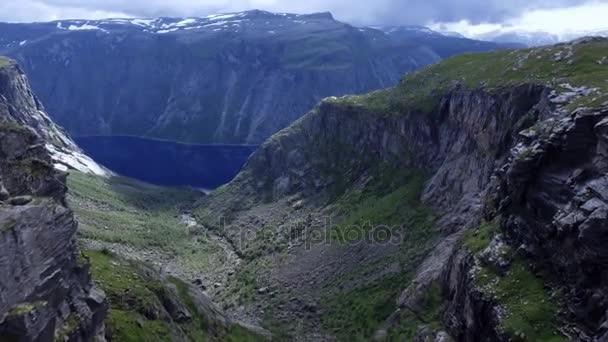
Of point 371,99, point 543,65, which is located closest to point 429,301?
point 543,65

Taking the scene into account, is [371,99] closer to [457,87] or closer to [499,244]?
[457,87]

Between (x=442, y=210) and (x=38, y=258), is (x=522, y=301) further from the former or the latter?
(x=442, y=210)

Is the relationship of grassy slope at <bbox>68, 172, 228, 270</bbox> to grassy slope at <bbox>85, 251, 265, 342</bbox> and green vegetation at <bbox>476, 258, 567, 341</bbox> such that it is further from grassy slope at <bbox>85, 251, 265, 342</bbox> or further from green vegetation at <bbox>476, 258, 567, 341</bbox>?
green vegetation at <bbox>476, 258, 567, 341</bbox>

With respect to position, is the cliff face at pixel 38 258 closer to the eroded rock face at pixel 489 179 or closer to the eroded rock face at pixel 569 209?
the eroded rock face at pixel 489 179

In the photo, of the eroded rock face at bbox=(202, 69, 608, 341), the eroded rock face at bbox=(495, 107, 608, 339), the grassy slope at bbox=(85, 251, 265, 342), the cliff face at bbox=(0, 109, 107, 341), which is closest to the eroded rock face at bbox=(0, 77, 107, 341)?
the cliff face at bbox=(0, 109, 107, 341)

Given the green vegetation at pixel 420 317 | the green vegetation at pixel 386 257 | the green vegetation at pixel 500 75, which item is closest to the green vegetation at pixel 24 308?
the green vegetation at pixel 420 317
